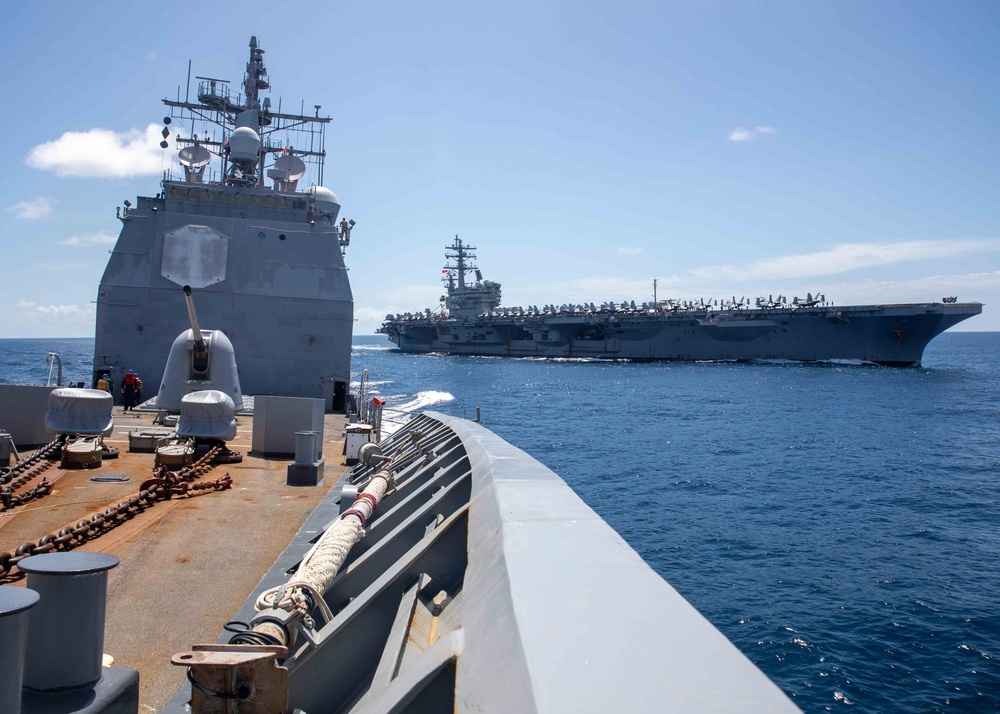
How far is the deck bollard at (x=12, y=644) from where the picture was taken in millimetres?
1579

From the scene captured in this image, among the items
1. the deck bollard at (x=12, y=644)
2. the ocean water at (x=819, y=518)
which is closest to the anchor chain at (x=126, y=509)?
the deck bollard at (x=12, y=644)

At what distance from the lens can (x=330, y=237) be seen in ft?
60.6

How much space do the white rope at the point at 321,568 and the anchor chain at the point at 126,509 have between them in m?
1.68

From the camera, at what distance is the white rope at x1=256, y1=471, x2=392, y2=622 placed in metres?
2.58

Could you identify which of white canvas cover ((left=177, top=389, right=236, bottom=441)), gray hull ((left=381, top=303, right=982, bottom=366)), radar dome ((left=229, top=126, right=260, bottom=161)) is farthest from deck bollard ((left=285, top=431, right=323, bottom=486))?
gray hull ((left=381, top=303, right=982, bottom=366))

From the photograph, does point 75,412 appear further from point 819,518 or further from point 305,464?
point 819,518

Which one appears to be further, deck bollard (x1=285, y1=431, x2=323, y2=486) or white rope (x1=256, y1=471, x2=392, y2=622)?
deck bollard (x1=285, y1=431, x2=323, y2=486)

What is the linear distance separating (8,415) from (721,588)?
1048cm

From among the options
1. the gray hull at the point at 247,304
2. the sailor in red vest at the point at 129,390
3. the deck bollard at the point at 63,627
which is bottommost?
the sailor in red vest at the point at 129,390

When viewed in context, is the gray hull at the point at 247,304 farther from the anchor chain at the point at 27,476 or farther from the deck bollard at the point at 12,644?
the deck bollard at the point at 12,644

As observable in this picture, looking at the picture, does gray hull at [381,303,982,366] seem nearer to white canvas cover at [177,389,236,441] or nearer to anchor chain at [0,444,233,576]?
white canvas cover at [177,389,236,441]

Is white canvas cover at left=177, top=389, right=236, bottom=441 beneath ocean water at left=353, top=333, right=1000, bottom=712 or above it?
above

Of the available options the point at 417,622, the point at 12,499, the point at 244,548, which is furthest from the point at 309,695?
the point at 12,499

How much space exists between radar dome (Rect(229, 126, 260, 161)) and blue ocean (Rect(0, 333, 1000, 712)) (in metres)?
13.0
